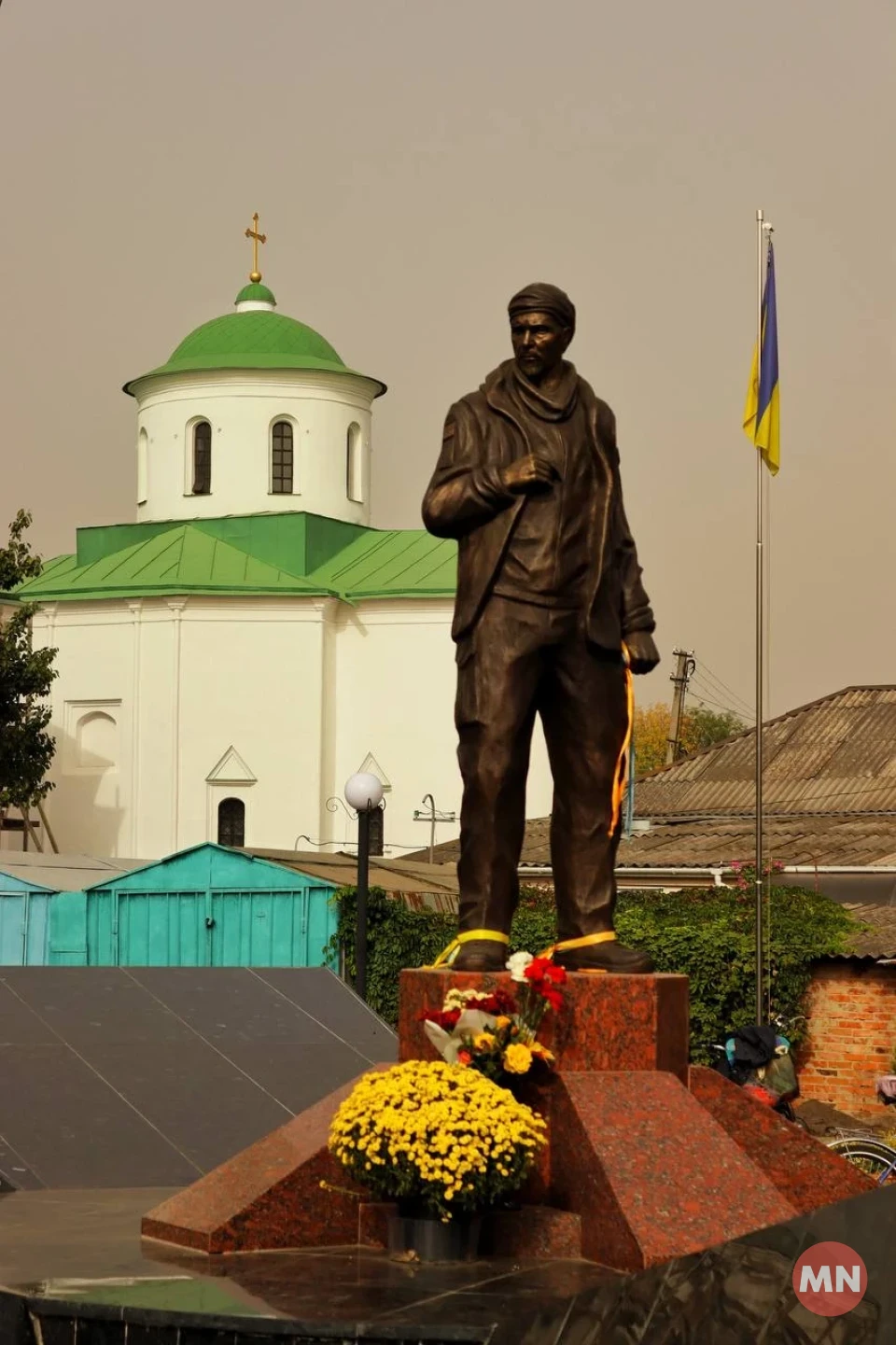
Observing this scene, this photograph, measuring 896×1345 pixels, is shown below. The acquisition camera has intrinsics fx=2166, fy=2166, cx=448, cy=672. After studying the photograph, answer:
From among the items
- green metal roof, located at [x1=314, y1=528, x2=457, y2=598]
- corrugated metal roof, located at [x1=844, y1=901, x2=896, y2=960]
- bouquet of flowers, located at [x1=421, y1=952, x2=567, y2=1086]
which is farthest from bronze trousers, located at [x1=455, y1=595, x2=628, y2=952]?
green metal roof, located at [x1=314, y1=528, x2=457, y2=598]

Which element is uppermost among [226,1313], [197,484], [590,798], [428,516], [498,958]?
[197,484]

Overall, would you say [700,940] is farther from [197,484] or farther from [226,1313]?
[197,484]

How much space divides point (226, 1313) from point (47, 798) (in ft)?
129

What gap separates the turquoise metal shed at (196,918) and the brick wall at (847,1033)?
518cm

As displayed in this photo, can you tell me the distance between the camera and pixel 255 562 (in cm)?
4538

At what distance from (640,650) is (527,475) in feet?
2.50

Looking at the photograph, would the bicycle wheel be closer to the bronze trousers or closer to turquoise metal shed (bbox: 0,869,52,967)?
the bronze trousers

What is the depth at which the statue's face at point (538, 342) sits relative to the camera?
7543mm

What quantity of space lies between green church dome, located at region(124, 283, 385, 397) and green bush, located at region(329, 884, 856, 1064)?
25.6 metres

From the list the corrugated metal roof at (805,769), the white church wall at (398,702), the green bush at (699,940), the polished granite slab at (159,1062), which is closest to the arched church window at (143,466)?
the white church wall at (398,702)

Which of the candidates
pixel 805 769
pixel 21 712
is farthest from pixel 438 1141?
pixel 21 712

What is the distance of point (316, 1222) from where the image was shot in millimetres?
6926

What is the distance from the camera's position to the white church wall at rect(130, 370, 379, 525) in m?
46.5

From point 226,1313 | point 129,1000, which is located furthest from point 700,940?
point 226,1313
